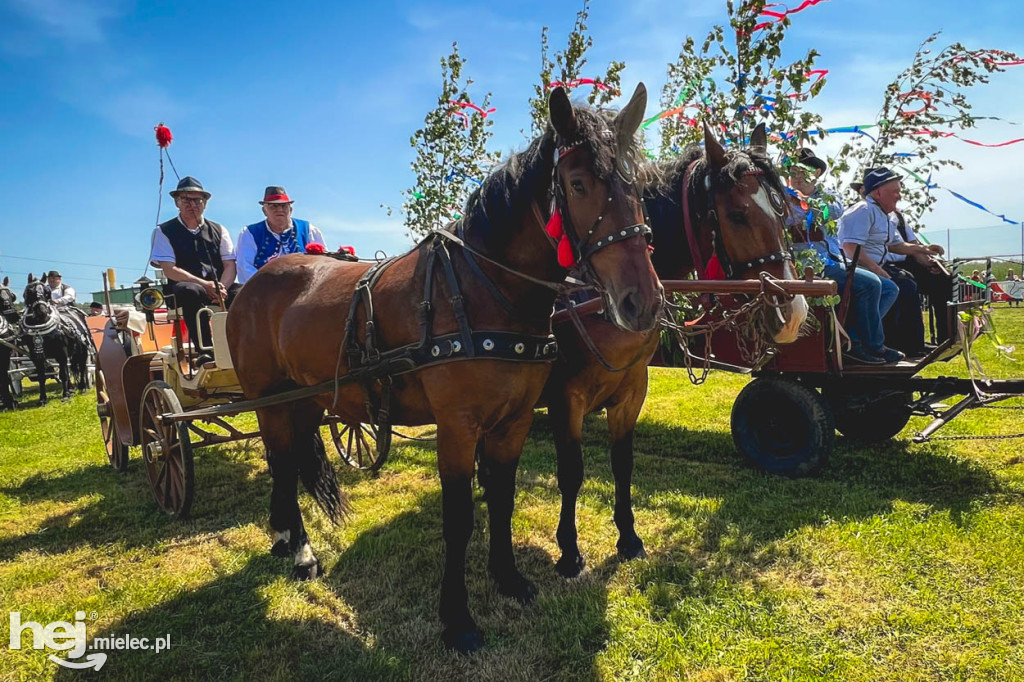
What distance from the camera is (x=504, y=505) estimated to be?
313 cm

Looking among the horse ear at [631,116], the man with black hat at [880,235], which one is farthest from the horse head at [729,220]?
the man with black hat at [880,235]

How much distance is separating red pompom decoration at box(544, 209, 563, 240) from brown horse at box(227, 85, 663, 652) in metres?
0.03

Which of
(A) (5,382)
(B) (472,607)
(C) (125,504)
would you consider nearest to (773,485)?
(B) (472,607)

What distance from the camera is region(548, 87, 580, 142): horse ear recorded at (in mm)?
2234

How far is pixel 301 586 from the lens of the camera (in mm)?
3400

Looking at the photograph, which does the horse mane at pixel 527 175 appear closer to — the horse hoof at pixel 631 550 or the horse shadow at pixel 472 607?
the horse shadow at pixel 472 607

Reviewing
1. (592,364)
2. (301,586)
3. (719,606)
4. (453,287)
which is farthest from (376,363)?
(719,606)

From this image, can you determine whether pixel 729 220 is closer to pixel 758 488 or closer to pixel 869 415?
pixel 758 488

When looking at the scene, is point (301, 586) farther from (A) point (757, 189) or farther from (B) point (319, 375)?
Result: (A) point (757, 189)

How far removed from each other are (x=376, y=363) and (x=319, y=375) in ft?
2.05

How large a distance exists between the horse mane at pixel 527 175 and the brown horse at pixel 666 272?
751mm

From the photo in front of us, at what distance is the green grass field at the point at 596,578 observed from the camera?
2.62 m

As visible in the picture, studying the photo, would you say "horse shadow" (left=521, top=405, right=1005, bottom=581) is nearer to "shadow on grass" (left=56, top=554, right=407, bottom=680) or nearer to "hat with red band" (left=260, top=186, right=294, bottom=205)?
"shadow on grass" (left=56, top=554, right=407, bottom=680)

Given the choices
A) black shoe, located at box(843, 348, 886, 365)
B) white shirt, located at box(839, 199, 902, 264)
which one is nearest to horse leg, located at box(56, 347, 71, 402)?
black shoe, located at box(843, 348, 886, 365)
